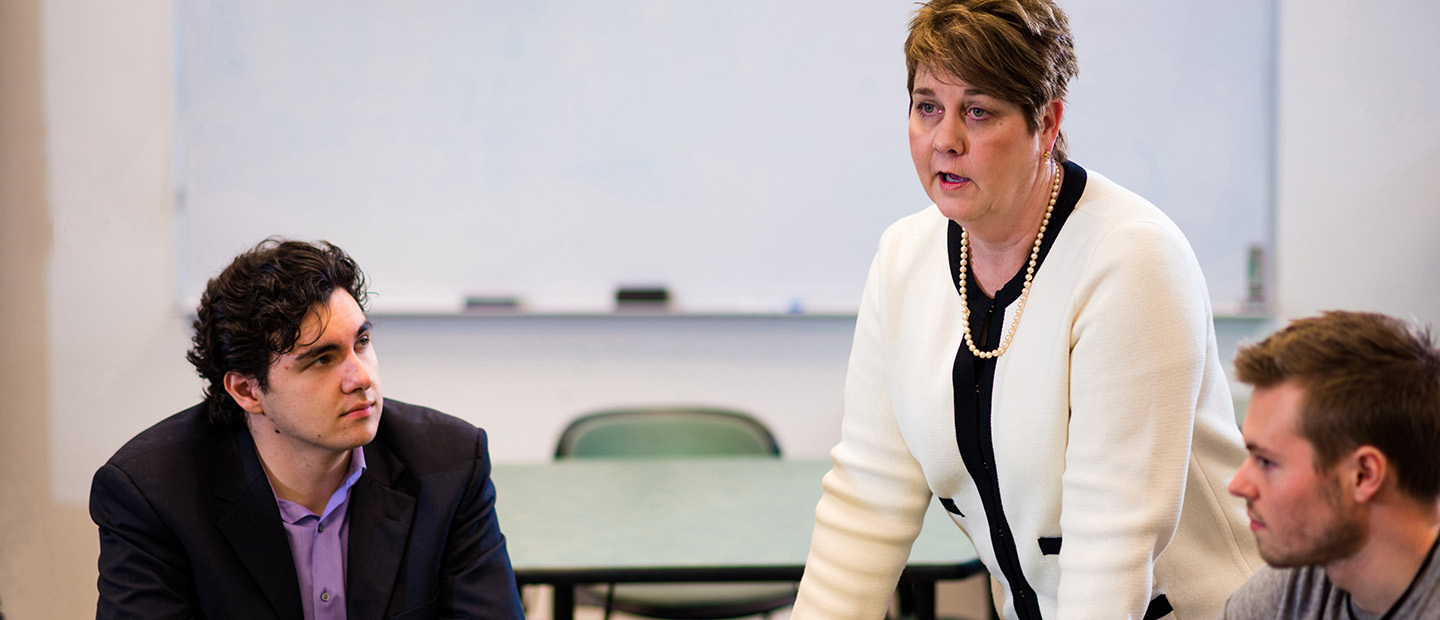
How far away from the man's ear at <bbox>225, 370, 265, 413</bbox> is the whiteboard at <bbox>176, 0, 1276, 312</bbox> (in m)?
1.91

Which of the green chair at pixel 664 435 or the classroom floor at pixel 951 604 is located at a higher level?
the green chair at pixel 664 435

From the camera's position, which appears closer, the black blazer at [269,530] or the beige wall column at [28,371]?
the black blazer at [269,530]

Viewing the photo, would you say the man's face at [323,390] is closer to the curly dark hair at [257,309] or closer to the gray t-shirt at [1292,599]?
the curly dark hair at [257,309]

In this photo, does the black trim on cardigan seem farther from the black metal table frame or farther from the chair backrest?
the chair backrest

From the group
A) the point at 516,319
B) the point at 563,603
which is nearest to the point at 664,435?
the point at 516,319

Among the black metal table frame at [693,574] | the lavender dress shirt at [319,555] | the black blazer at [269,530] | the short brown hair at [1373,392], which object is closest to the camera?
the short brown hair at [1373,392]

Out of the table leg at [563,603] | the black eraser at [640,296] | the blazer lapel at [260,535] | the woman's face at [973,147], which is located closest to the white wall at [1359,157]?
the black eraser at [640,296]

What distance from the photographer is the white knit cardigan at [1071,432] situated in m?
1.23

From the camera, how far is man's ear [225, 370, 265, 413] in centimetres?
172

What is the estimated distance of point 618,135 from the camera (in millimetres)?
3629

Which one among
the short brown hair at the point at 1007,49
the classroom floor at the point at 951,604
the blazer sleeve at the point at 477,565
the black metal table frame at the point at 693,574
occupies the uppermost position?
the short brown hair at the point at 1007,49

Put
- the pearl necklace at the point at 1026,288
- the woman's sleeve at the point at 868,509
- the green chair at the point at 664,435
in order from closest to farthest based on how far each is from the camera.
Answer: the pearl necklace at the point at 1026,288 < the woman's sleeve at the point at 868,509 < the green chair at the point at 664,435

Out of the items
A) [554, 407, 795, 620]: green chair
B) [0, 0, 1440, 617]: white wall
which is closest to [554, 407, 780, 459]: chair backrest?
[554, 407, 795, 620]: green chair

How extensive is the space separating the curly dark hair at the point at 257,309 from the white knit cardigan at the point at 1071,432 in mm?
815
